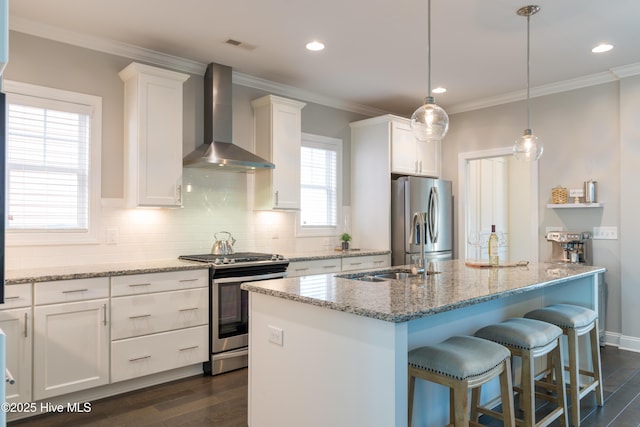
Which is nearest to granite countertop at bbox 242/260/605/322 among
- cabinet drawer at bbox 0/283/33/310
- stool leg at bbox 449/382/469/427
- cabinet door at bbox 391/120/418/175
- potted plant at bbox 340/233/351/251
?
stool leg at bbox 449/382/469/427

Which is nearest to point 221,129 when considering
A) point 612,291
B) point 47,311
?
point 47,311

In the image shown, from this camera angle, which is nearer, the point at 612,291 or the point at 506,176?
the point at 612,291

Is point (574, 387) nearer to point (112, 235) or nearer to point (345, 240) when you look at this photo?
point (345, 240)

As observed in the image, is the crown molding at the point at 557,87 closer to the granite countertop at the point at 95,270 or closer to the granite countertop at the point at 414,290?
the granite countertop at the point at 414,290

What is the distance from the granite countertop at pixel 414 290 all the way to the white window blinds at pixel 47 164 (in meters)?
1.94

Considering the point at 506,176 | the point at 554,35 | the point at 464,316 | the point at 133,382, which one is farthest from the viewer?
the point at 506,176

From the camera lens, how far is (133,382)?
10.9 ft

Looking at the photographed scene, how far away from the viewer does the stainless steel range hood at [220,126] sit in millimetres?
4031

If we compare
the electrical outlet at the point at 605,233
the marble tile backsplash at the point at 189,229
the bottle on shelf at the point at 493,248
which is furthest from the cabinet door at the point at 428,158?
the bottle on shelf at the point at 493,248

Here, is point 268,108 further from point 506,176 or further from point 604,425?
point 506,176

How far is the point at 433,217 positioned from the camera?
5375 mm

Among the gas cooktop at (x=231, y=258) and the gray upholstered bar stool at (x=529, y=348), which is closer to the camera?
the gray upholstered bar stool at (x=529, y=348)

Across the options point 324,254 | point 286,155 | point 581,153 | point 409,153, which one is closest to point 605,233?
point 581,153

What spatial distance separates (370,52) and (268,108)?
46.7 inches
